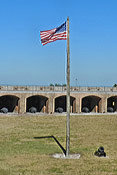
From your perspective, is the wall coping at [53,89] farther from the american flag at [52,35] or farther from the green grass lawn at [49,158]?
the american flag at [52,35]

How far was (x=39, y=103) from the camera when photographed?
46188 millimetres

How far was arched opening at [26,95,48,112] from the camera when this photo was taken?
44603 millimetres

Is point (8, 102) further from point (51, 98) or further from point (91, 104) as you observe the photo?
point (91, 104)

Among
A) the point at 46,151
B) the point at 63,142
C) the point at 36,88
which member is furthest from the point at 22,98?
the point at 46,151

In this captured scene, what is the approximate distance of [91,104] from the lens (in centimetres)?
4881

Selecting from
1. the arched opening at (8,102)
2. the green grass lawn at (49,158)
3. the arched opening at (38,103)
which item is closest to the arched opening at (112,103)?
the arched opening at (38,103)

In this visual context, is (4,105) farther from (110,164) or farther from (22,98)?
(110,164)

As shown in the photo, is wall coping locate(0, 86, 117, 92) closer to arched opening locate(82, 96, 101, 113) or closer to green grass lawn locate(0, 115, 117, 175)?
arched opening locate(82, 96, 101, 113)

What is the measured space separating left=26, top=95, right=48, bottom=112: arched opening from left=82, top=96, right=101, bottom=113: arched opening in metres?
7.09

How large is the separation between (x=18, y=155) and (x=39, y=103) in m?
32.2

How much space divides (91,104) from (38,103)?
33.2 ft

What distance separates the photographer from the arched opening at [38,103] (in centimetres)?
4460

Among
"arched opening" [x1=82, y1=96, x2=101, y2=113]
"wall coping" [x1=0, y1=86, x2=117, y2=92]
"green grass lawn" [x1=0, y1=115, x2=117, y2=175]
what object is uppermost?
"wall coping" [x1=0, y1=86, x2=117, y2=92]

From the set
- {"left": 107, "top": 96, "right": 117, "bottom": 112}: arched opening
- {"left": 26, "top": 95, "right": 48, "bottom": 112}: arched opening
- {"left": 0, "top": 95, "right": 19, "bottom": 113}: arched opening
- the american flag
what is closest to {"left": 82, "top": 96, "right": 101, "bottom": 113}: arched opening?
{"left": 107, "top": 96, "right": 117, "bottom": 112}: arched opening
